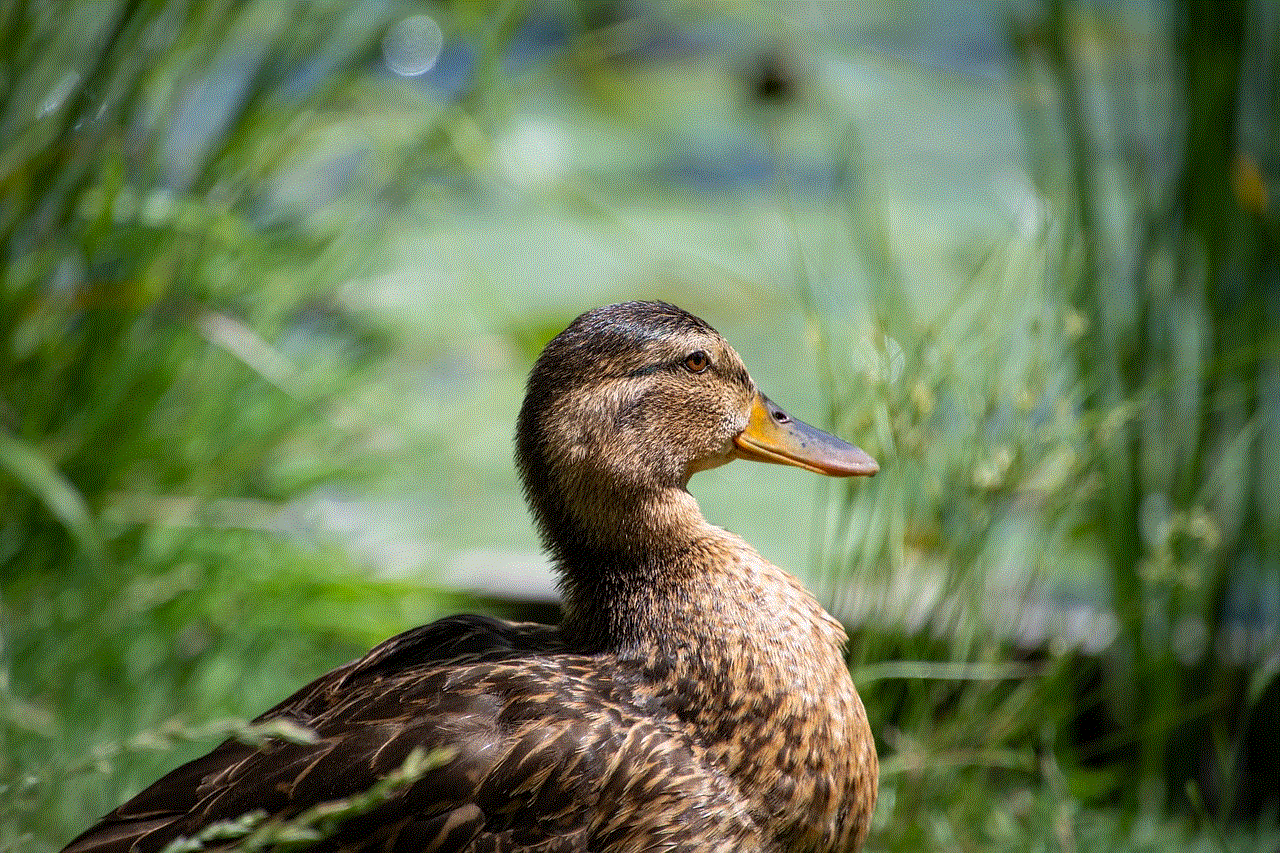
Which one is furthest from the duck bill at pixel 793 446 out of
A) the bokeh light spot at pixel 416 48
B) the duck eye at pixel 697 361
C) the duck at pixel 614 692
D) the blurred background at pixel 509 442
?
the bokeh light spot at pixel 416 48

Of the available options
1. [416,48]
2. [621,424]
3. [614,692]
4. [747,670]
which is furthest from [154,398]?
[416,48]

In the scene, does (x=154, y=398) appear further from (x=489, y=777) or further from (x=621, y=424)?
(x=489, y=777)

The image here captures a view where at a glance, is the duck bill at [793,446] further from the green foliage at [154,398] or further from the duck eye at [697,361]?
the green foliage at [154,398]

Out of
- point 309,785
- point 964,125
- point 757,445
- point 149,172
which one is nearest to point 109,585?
point 149,172

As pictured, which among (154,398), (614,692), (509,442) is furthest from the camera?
(509,442)

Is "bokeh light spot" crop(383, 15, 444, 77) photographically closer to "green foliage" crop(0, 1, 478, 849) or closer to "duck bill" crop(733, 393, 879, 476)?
"green foliage" crop(0, 1, 478, 849)

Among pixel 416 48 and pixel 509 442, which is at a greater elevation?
pixel 416 48

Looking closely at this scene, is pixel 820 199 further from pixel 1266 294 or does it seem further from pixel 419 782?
pixel 419 782
